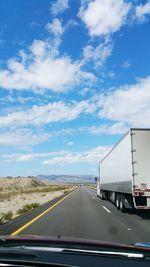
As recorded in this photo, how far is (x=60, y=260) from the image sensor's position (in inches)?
149

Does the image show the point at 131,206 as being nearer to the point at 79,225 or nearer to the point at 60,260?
the point at 79,225

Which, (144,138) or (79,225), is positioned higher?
(144,138)

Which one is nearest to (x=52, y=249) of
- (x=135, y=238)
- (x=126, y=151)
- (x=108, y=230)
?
(x=135, y=238)

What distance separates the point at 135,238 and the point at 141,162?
8147mm

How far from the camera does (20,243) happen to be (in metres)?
5.05

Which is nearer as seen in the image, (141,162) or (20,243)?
(20,243)

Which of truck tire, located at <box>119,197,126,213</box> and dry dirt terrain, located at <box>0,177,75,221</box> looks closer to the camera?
truck tire, located at <box>119,197,126,213</box>

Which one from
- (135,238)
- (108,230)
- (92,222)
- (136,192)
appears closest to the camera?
(135,238)

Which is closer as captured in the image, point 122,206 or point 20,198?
point 122,206

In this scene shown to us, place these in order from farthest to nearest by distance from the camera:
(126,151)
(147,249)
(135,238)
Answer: (126,151), (135,238), (147,249)

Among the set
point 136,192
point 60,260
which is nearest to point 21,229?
point 136,192

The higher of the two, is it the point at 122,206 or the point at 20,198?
the point at 20,198

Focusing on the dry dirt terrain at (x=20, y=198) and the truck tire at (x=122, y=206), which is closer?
the truck tire at (x=122, y=206)

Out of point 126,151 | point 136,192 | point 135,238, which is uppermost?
point 126,151
